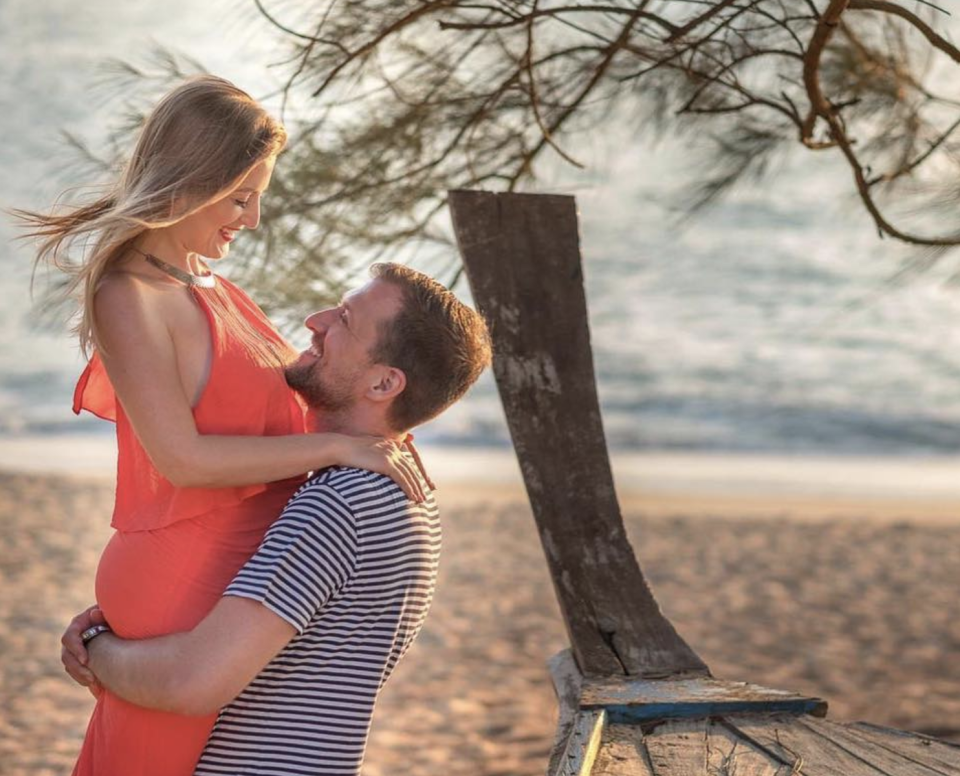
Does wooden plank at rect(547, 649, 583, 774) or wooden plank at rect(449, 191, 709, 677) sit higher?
wooden plank at rect(449, 191, 709, 677)

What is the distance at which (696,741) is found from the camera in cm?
196

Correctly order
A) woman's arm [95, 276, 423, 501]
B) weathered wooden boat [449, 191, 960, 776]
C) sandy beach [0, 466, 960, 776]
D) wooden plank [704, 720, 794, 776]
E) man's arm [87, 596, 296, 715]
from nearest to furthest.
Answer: man's arm [87, 596, 296, 715] → woman's arm [95, 276, 423, 501] → wooden plank [704, 720, 794, 776] → weathered wooden boat [449, 191, 960, 776] → sandy beach [0, 466, 960, 776]

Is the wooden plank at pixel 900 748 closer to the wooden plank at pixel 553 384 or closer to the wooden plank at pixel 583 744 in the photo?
the wooden plank at pixel 583 744

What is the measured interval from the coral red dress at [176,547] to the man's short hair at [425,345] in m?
0.17

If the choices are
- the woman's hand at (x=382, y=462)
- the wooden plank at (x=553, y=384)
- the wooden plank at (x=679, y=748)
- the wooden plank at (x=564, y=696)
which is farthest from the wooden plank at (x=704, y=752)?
the woman's hand at (x=382, y=462)

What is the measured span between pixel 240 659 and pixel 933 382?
54.2 feet

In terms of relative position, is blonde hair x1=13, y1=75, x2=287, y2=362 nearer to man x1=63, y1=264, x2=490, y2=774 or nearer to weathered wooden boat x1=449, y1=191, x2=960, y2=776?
man x1=63, y1=264, x2=490, y2=774

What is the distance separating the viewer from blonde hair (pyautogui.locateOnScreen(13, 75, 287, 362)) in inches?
64.9

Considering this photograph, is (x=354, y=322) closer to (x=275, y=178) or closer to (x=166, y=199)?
(x=166, y=199)

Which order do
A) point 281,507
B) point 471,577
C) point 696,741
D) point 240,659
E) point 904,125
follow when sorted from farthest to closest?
1. point 471,577
2. point 904,125
3. point 696,741
4. point 281,507
5. point 240,659

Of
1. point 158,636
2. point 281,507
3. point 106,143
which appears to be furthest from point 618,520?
point 106,143

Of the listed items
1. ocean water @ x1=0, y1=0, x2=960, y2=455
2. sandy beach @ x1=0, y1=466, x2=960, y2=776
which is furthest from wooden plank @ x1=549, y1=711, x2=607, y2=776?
ocean water @ x1=0, y1=0, x2=960, y2=455

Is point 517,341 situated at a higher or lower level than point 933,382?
lower

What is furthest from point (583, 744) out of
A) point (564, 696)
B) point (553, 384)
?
point (553, 384)
